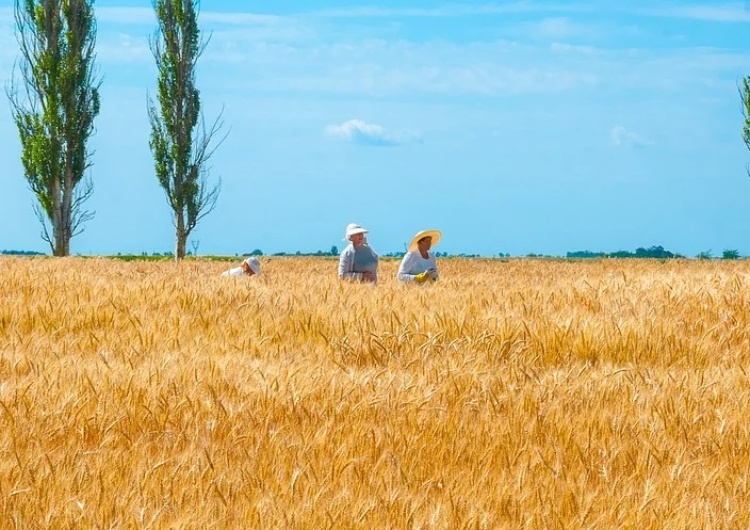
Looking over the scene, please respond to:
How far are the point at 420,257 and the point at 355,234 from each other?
125 centimetres

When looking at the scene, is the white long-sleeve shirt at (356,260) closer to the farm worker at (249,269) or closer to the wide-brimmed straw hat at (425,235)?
the wide-brimmed straw hat at (425,235)

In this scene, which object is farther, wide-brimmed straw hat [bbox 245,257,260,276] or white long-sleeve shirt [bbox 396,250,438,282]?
wide-brimmed straw hat [bbox 245,257,260,276]

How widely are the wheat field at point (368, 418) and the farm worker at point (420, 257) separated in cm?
534

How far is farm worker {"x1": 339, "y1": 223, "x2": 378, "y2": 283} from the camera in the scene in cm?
1198

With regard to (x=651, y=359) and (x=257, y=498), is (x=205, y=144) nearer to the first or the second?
(x=651, y=359)

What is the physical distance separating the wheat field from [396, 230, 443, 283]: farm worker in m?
5.34

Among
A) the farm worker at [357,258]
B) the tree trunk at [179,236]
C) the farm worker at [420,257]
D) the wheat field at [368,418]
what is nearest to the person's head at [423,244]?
the farm worker at [420,257]

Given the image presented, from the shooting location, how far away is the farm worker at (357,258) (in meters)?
12.0

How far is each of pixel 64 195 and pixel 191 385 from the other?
35138mm

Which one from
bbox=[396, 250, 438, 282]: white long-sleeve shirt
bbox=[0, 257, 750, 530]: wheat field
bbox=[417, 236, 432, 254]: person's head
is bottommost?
bbox=[0, 257, 750, 530]: wheat field

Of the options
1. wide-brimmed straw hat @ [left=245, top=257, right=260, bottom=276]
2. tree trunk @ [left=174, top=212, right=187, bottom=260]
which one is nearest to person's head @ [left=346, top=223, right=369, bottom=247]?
wide-brimmed straw hat @ [left=245, top=257, right=260, bottom=276]

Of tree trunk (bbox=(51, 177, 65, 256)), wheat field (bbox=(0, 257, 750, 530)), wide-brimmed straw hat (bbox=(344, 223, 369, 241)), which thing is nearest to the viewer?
wheat field (bbox=(0, 257, 750, 530))

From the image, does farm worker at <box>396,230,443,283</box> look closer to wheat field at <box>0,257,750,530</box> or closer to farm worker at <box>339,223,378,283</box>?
farm worker at <box>339,223,378,283</box>

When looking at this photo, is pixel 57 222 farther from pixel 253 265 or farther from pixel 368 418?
pixel 368 418
